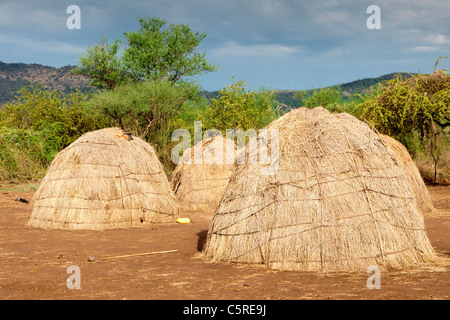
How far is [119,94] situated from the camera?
22.2 meters

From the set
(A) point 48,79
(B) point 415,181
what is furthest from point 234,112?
(A) point 48,79

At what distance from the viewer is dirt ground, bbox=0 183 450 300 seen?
4918 mm

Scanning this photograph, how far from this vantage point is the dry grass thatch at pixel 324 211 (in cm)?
577

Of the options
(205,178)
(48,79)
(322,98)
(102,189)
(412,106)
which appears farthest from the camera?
(48,79)

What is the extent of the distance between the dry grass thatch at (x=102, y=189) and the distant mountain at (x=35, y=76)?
80.7m

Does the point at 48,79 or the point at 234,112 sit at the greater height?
the point at 48,79

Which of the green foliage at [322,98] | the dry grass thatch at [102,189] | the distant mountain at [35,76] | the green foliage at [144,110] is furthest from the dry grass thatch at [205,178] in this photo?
the distant mountain at [35,76]

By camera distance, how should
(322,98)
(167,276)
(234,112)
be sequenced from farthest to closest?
1. (322,98)
2. (234,112)
3. (167,276)

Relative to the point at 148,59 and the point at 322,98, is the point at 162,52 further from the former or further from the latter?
the point at 322,98

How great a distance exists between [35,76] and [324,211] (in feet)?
324

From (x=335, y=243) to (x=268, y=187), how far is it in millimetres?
1166

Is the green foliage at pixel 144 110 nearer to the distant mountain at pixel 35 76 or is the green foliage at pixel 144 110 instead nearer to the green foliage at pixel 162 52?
the green foliage at pixel 162 52

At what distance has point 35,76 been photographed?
3693 inches

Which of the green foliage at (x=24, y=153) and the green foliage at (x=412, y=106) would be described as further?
the green foliage at (x=24, y=153)
